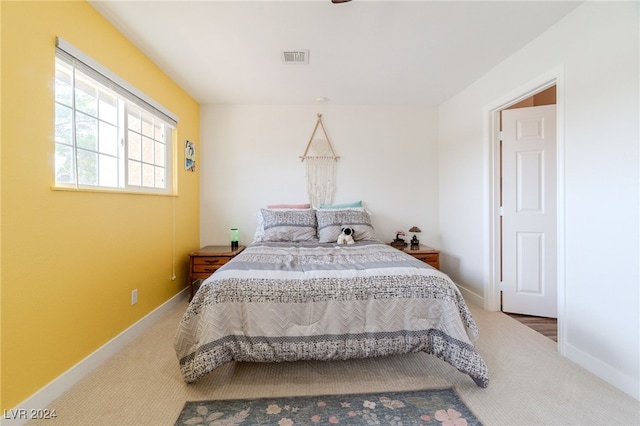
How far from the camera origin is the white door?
249cm

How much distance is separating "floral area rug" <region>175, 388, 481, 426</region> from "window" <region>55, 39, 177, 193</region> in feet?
5.22

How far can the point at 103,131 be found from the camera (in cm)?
196

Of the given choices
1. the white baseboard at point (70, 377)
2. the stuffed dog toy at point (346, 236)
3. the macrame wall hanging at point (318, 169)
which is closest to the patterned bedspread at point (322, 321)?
the white baseboard at point (70, 377)

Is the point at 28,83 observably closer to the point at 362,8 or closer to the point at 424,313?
the point at 362,8

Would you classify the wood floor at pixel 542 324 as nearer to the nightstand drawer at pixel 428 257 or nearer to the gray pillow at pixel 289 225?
the nightstand drawer at pixel 428 257

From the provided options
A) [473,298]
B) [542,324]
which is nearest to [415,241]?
[473,298]

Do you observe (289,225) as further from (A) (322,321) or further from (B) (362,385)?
(B) (362,385)

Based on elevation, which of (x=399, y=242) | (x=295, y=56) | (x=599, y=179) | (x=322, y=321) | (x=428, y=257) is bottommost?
(x=322, y=321)

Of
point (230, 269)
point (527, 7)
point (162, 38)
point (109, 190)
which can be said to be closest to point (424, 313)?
point (230, 269)

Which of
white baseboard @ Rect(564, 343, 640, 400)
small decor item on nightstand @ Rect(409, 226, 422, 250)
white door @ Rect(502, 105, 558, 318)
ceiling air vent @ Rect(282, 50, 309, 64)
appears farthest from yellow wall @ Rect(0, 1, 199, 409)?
Result: white door @ Rect(502, 105, 558, 318)

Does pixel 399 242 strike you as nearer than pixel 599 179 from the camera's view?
No

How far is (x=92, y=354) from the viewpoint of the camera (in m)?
1.72

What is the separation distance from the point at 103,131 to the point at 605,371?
3.78 m

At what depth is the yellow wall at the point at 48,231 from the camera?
4.19 ft
